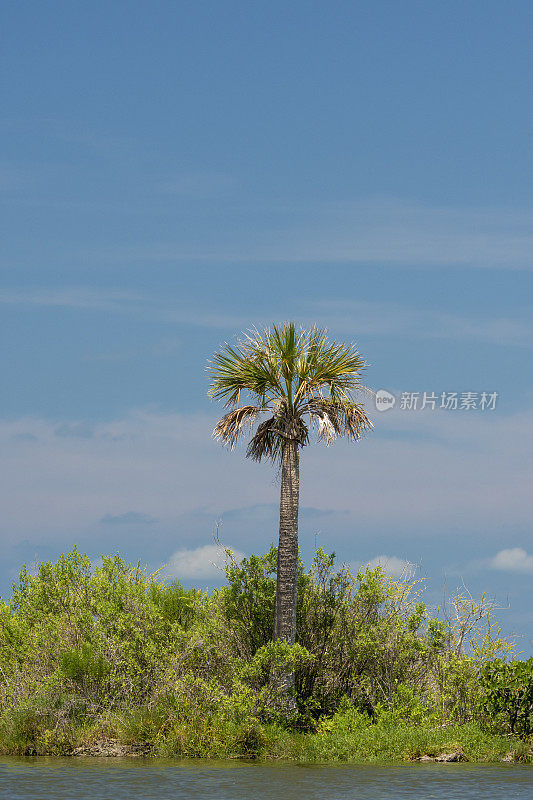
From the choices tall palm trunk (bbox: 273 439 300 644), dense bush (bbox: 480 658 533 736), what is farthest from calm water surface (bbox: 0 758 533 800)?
tall palm trunk (bbox: 273 439 300 644)

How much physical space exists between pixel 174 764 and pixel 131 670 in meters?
4.82

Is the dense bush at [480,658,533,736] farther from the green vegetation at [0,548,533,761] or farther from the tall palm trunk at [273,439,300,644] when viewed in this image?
the tall palm trunk at [273,439,300,644]

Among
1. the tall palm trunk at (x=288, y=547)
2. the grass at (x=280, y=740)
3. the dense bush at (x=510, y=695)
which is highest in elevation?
the tall palm trunk at (x=288, y=547)

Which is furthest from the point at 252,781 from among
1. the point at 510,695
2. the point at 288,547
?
the point at 510,695

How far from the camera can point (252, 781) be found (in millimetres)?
21094

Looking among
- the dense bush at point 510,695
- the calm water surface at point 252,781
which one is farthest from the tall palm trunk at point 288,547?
the dense bush at point 510,695

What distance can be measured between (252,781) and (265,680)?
6.30 metres

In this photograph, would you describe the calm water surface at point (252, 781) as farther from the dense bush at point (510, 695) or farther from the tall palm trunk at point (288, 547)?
the tall palm trunk at point (288, 547)

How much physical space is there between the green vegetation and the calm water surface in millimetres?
1310

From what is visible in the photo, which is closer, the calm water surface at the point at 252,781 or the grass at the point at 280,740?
the calm water surface at the point at 252,781

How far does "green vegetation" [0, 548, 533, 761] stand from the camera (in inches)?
992

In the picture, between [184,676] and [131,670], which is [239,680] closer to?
[184,676]

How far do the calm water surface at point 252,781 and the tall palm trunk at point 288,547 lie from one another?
461 centimetres

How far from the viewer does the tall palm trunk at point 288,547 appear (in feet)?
89.7
